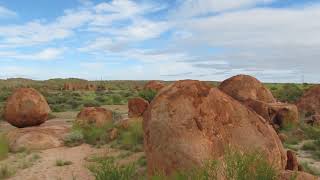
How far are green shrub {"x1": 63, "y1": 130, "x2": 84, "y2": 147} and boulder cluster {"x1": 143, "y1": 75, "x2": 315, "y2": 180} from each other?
22.4 ft

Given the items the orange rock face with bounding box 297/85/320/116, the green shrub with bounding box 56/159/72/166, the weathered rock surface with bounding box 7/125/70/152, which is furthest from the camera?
the orange rock face with bounding box 297/85/320/116

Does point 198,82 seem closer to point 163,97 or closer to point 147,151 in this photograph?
point 163,97

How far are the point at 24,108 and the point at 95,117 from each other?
289 centimetres

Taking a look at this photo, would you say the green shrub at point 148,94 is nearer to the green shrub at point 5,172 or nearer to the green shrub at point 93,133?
the green shrub at point 93,133

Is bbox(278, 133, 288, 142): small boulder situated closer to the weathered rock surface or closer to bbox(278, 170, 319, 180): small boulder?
the weathered rock surface

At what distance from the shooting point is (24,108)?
64.6 feet

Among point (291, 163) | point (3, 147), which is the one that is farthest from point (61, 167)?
point (291, 163)

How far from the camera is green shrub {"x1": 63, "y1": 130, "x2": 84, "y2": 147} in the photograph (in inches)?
660

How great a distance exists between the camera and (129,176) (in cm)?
906

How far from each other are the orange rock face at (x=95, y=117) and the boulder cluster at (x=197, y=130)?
31.0ft

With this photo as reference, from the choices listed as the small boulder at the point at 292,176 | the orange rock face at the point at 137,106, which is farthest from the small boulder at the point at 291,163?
the orange rock face at the point at 137,106

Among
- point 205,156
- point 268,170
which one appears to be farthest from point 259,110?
point 268,170

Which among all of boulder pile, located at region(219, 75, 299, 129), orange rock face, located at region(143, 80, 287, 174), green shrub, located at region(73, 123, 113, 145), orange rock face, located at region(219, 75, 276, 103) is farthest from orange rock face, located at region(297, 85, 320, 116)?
orange rock face, located at region(143, 80, 287, 174)

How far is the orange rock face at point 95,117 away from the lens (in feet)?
64.7
